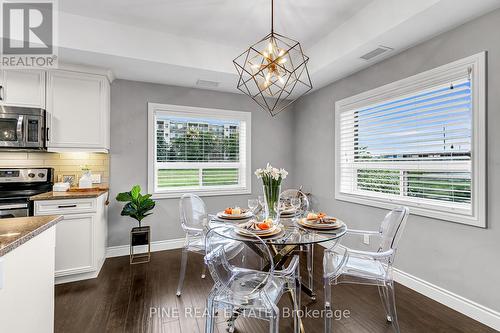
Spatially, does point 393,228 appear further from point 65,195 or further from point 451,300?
point 65,195

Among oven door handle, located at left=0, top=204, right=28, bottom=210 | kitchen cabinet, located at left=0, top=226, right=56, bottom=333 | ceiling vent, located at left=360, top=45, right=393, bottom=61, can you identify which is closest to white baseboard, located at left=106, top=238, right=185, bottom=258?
oven door handle, located at left=0, top=204, right=28, bottom=210

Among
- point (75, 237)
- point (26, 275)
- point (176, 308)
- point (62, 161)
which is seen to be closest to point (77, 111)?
point (62, 161)

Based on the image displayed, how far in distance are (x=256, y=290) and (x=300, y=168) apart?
3.19 metres

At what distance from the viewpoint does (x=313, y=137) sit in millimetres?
4168

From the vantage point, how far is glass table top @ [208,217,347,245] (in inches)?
65.2

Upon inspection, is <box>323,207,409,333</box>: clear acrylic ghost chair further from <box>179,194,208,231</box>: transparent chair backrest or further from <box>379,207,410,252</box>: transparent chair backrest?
<box>179,194,208,231</box>: transparent chair backrest

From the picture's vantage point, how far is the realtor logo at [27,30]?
246 cm

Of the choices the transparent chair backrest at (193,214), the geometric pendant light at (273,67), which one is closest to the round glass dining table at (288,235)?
the transparent chair backrest at (193,214)

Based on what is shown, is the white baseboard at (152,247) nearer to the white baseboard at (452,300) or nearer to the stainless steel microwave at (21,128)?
the stainless steel microwave at (21,128)

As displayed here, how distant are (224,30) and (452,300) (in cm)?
367

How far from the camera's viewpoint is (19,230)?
3.80ft

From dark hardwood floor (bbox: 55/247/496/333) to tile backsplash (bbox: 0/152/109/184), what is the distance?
55.0 inches

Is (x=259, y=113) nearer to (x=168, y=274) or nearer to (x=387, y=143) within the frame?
(x=387, y=143)

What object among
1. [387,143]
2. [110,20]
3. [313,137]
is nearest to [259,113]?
[313,137]
